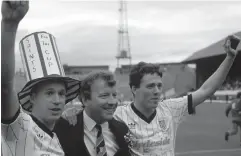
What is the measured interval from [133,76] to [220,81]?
0.80 metres

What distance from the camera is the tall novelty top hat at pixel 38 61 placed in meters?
2.11

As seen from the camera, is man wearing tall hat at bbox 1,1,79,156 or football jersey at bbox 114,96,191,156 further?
football jersey at bbox 114,96,191,156

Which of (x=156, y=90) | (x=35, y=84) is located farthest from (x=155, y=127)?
(x=35, y=84)

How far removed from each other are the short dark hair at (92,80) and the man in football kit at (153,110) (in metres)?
0.48

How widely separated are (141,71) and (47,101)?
122 centimetres

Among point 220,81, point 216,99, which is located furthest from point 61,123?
point 216,99

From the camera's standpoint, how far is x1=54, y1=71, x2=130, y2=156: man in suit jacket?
2.41m

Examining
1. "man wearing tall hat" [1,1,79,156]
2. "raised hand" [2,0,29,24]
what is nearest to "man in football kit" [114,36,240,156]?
"man wearing tall hat" [1,1,79,156]

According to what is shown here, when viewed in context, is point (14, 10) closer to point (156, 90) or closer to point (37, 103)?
point (37, 103)

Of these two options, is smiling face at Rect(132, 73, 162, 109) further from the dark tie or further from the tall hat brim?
the tall hat brim

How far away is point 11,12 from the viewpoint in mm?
1494

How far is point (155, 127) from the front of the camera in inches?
117

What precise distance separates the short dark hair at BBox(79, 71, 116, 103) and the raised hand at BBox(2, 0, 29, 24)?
115 cm

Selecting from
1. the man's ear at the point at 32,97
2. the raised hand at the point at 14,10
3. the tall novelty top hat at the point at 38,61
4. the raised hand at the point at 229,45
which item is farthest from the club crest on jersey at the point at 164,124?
the raised hand at the point at 14,10
